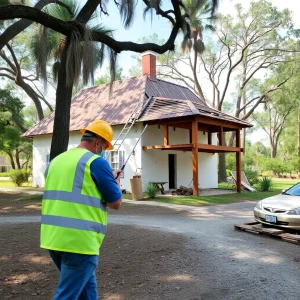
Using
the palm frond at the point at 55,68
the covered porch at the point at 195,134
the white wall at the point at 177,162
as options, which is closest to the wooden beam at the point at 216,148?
the covered porch at the point at 195,134

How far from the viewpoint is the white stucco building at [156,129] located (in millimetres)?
17719

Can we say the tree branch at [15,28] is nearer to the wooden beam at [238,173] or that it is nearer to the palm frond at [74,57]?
the palm frond at [74,57]

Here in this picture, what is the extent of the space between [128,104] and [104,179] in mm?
18469

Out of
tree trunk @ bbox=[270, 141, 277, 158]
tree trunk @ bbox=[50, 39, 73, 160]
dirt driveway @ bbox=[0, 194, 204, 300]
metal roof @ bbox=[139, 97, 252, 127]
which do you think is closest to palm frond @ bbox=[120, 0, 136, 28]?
tree trunk @ bbox=[50, 39, 73, 160]

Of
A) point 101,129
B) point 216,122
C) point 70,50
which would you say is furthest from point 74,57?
point 216,122

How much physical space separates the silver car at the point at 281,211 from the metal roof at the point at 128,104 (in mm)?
8471

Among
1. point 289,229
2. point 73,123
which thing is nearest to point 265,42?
point 73,123

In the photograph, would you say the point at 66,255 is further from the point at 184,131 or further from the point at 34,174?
the point at 34,174

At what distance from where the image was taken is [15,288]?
4.37 metres

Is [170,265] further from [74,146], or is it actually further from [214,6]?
[74,146]

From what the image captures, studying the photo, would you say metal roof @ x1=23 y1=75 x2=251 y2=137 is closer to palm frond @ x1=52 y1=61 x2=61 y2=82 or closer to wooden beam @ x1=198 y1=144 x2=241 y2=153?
wooden beam @ x1=198 y1=144 x2=241 y2=153

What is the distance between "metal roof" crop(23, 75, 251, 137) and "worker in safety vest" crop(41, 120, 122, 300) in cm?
1428

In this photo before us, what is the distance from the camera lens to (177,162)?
70.1ft

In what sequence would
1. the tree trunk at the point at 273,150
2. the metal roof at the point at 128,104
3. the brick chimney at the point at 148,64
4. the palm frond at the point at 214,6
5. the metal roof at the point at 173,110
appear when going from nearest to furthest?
the palm frond at the point at 214,6
the metal roof at the point at 173,110
the metal roof at the point at 128,104
the brick chimney at the point at 148,64
the tree trunk at the point at 273,150
